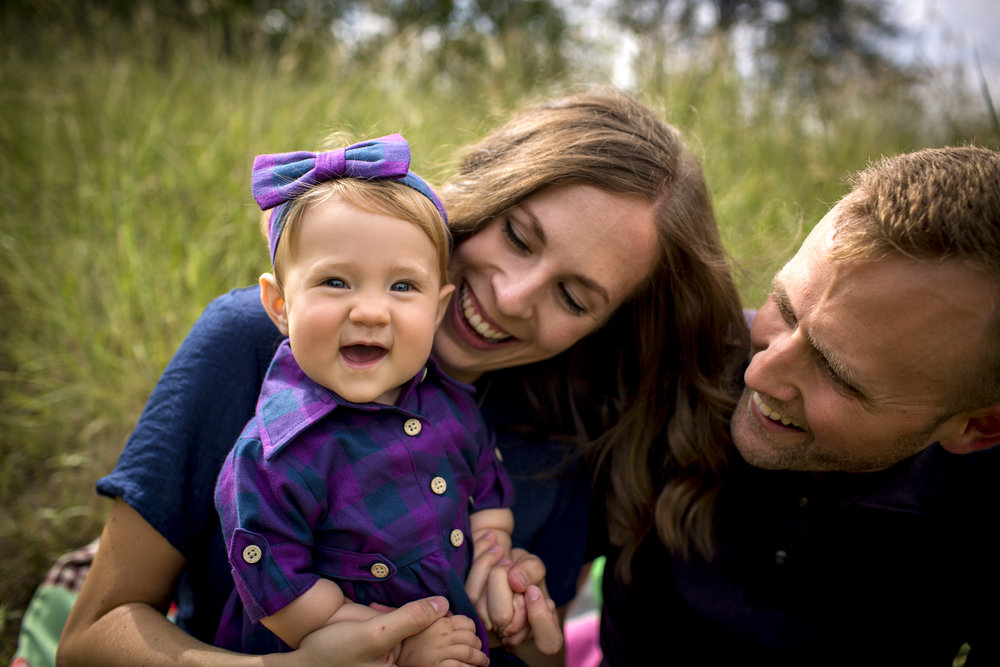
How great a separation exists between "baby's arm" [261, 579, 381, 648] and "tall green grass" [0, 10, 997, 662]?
1.48 meters

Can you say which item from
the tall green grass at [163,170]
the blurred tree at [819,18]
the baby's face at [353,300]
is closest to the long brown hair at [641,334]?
the tall green grass at [163,170]

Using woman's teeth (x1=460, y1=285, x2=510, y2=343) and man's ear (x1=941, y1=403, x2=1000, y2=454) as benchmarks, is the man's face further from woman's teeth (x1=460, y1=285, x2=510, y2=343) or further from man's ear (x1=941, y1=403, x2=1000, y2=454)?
woman's teeth (x1=460, y1=285, x2=510, y2=343)

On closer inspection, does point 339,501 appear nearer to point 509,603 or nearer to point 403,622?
point 403,622

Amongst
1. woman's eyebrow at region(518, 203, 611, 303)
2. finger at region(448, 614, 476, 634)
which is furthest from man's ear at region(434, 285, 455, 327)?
finger at region(448, 614, 476, 634)

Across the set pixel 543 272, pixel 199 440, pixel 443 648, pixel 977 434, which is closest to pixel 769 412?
pixel 977 434

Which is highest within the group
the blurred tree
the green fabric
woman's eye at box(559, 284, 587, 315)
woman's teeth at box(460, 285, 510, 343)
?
the blurred tree

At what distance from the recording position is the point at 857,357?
153cm

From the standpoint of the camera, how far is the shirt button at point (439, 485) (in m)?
1.48

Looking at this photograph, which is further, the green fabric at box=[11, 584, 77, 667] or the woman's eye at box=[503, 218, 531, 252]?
the green fabric at box=[11, 584, 77, 667]

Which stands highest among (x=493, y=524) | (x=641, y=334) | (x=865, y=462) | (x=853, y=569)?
(x=641, y=334)

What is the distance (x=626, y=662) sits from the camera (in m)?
2.25

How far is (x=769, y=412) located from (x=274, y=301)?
1316 mm

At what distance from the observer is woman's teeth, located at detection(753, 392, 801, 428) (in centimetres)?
174

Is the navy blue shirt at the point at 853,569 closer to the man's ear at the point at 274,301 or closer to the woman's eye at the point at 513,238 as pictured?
the woman's eye at the point at 513,238
